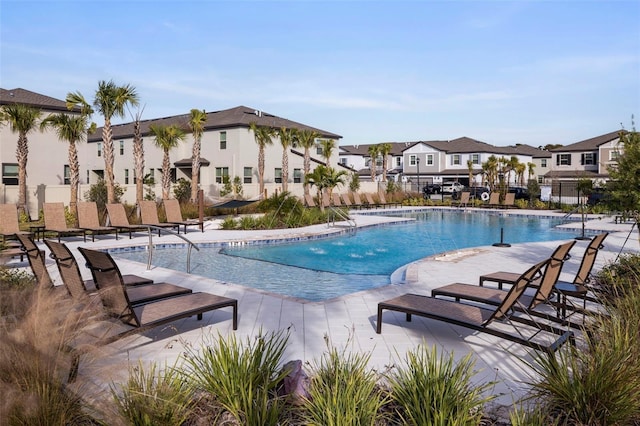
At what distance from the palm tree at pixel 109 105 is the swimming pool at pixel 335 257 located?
26.7 ft

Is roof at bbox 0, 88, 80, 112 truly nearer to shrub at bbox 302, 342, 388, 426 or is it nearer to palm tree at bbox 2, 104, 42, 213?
palm tree at bbox 2, 104, 42, 213

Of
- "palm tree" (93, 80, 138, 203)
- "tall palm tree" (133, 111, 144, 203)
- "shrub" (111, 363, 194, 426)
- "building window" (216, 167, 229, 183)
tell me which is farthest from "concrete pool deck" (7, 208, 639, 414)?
"building window" (216, 167, 229, 183)

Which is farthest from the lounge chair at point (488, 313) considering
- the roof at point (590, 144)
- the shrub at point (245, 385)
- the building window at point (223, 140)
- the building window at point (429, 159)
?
the building window at point (429, 159)

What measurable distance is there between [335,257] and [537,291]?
795cm

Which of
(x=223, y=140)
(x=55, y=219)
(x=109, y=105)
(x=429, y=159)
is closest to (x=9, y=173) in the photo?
(x=109, y=105)

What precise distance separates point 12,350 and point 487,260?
9457 mm

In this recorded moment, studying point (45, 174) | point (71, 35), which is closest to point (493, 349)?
point (71, 35)

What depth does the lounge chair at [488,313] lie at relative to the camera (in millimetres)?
4438

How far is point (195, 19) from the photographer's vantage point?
14.8 meters

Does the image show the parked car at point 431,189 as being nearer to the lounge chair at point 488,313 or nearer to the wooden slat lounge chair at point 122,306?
the lounge chair at point 488,313

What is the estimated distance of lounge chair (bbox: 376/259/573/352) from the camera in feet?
14.6

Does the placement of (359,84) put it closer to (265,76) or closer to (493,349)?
(265,76)

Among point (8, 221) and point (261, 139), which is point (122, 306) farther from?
point (261, 139)

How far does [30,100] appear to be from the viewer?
2630 cm
